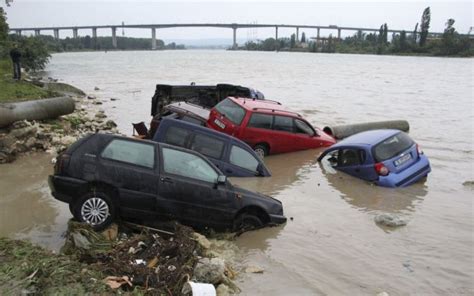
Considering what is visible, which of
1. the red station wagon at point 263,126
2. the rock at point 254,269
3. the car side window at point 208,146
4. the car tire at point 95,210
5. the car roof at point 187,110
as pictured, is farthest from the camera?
the red station wagon at point 263,126

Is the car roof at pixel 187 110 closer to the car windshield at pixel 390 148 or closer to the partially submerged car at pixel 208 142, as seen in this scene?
the partially submerged car at pixel 208 142

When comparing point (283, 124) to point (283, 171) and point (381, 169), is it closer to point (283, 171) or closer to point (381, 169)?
point (283, 171)

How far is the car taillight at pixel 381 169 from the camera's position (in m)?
12.1

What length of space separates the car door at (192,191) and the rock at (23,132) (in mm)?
8104

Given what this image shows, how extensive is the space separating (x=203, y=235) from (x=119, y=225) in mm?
1369

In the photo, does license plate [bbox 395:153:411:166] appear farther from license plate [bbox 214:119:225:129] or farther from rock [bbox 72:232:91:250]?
rock [bbox 72:232:91:250]

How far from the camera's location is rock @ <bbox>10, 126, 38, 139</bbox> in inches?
555

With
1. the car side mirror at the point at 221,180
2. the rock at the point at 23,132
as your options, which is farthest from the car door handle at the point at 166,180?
the rock at the point at 23,132

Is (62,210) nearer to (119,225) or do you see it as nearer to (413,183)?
(119,225)

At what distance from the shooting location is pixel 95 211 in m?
7.45

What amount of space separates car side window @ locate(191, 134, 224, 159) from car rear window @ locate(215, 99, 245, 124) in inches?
144

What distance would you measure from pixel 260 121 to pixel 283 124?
0.97m

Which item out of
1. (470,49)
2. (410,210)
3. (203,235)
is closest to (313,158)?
(410,210)

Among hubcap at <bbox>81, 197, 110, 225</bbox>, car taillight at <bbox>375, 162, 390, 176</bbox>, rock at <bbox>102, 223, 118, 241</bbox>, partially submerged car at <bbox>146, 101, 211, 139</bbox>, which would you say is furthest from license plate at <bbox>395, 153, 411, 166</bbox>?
hubcap at <bbox>81, 197, 110, 225</bbox>
